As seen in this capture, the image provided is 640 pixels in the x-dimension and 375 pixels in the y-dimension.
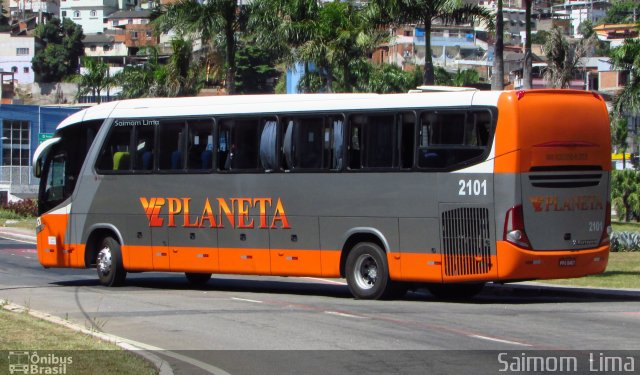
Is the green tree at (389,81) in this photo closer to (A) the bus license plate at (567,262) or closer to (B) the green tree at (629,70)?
(B) the green tree at (629,70)

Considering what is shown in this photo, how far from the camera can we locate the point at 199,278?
2375cm

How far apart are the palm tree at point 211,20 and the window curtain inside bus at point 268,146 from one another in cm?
2244

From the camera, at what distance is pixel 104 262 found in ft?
74.7

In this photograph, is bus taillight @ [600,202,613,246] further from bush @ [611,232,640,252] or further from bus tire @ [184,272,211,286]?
bush @ [611,232,640,252]

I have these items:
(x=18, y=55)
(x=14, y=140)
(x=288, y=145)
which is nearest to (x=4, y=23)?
(x=18, y=55)

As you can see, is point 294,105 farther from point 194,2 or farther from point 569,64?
point 569,64

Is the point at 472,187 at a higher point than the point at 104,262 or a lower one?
higher

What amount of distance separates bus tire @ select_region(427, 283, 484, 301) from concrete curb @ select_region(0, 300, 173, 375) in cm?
779

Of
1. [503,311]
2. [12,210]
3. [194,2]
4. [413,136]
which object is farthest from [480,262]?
[12,210]

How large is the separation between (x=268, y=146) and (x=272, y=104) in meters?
0.80

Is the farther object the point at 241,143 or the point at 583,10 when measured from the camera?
the point at 583,10

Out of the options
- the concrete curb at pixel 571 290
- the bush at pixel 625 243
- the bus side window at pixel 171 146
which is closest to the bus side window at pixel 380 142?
the concrete curb at pixel 571 290

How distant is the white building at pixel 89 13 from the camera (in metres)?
157

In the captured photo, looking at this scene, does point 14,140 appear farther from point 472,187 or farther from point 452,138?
point 472,187
